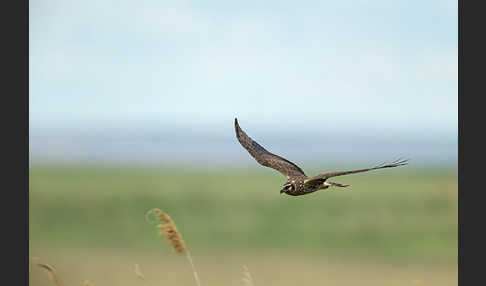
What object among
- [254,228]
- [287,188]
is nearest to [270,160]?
[287,188]

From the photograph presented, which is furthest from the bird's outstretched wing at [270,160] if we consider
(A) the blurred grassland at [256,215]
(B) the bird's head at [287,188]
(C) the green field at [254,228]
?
(A) the blurred grassland at [256,215]

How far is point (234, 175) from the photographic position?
4159 centimetres

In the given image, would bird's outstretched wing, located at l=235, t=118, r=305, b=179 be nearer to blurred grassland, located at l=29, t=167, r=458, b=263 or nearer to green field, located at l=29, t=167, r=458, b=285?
green field, located at l=29, t=167, r=458, b=285

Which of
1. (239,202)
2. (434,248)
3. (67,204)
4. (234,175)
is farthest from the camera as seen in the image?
(234,175)

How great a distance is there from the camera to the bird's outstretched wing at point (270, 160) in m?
7.75

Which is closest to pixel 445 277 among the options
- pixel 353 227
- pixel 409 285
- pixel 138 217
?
pixel 409 285

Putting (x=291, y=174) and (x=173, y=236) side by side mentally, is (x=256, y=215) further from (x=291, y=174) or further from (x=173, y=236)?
(x=173, y=236)

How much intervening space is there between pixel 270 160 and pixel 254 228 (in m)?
19.0

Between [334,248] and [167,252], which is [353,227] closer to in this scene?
[334,248]

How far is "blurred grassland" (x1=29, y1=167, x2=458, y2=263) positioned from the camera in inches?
956

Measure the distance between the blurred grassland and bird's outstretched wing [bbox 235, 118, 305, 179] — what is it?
14213mm

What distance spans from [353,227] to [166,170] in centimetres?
1977

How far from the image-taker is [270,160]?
26.2 feet

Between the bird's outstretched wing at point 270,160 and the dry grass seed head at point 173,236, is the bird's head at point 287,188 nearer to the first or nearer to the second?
the bird's outstretched wing at point 270,160
